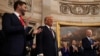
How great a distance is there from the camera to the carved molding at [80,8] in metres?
12.4

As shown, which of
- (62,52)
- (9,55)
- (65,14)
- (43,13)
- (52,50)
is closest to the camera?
(9,55)

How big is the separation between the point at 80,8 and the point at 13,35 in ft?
26.3

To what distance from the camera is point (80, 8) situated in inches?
490

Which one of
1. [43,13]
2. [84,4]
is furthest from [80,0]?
[43,13]

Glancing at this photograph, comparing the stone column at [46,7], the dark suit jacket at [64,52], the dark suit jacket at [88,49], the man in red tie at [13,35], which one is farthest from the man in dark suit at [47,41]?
the stone column at [46,7]

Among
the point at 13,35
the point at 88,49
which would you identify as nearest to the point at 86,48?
the point at 88,49

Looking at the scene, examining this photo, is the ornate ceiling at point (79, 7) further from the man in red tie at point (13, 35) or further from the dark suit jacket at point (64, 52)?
the man in red tie at point (13, 35)

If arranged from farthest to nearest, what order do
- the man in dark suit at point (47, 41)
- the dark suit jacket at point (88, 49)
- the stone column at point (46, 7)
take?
the stone column at point (46, 7) → the dark suit jacket at point (88, 49) → the man in dark suit at point (47, 41)

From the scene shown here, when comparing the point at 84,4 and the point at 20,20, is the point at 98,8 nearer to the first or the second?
the point at 84,4

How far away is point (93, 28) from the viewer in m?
12.1

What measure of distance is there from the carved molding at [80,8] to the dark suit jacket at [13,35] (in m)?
7.68

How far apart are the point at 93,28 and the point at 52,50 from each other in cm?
611

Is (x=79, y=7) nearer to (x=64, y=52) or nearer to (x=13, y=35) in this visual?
(x=64, y=52)

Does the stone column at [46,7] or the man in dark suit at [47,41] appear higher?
the stone column at [46,7]
